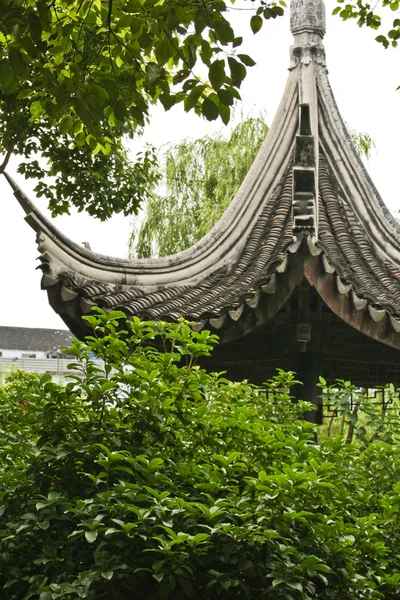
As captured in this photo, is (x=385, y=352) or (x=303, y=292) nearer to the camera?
(x=303, y=292)

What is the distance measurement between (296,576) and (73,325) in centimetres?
272

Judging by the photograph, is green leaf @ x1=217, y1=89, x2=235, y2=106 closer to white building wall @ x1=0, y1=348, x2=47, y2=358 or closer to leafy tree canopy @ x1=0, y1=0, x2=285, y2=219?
leafy tree canopy @ x1=0, y1=0, x2=285, y2=219

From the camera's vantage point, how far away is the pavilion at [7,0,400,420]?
461cm

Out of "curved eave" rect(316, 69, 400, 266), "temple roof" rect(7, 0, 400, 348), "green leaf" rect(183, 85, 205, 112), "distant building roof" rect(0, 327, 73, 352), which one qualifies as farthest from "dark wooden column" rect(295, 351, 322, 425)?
"distant building roof" rect(0, 327, 73, 352)

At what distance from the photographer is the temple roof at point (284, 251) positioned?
4.59m

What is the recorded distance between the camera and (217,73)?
326 cm

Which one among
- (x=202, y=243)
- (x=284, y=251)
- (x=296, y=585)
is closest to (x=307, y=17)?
(x=202, y=243)

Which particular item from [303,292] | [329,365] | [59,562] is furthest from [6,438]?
[329,365]

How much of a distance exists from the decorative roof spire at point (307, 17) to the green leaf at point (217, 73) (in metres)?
3.26

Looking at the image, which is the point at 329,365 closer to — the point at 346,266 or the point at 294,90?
the point at 346,266

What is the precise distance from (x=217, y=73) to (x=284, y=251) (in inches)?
68.5

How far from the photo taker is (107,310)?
4758 mm

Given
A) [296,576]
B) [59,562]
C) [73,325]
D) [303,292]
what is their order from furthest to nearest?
1. [73,325]
2. [303,292]
3. [59,562]
4. [296,576]

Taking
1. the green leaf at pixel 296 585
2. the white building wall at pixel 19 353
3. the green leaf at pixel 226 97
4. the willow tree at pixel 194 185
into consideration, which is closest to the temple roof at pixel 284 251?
the green leaf at pixel 226 97
